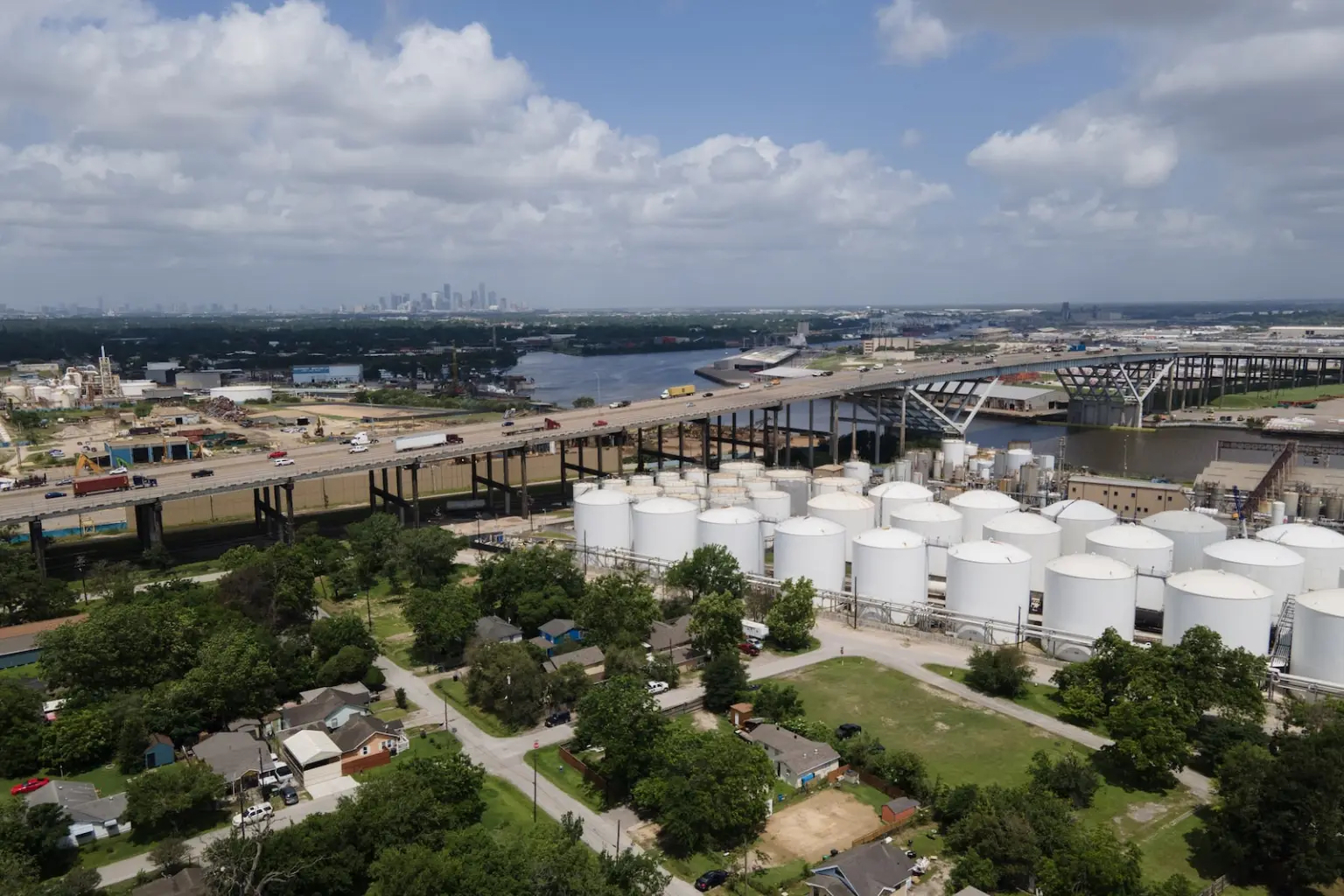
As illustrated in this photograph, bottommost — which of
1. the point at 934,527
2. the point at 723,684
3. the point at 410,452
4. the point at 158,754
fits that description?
the point at 158,754

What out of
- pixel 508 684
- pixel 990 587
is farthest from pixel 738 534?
pixel 508 684

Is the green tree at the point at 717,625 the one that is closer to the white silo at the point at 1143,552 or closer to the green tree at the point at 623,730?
the green tree at the point at 623,730

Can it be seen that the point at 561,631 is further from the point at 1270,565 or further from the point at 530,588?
the point at 1270,565

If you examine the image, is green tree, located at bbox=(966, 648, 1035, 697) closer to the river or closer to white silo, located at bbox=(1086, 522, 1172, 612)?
white silo, located at bbox=(1086, 522, 1172, 612)

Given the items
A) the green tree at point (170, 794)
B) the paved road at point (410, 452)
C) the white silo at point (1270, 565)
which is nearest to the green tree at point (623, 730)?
the green tree at point (170, 794)

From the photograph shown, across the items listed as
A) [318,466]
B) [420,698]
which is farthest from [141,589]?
[420,698]

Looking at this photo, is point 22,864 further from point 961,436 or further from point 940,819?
point 961,436

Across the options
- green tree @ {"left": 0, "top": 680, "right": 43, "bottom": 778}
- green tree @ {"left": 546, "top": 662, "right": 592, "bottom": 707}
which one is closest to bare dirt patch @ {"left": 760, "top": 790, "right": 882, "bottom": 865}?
green tree @ {"left": 546, "top": 662, "right": 592, "bottom": 707}
